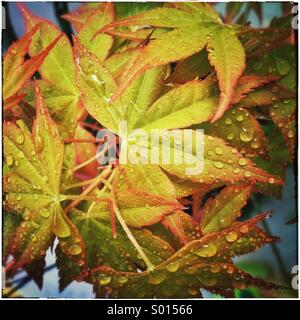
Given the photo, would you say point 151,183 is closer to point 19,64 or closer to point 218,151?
point 218,151

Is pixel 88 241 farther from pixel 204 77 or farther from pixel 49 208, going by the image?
pixel 204 77

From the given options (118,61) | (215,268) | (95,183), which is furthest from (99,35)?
(215,268)

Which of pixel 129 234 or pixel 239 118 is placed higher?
pixel 239 118

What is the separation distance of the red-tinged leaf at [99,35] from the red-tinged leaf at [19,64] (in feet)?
0.08

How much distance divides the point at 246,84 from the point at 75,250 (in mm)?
216

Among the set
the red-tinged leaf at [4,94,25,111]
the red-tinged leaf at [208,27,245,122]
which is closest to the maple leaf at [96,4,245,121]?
the red-tinged leaf at [208,27,245,122]

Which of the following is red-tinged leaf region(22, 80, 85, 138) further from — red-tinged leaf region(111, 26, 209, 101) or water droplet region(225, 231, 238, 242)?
water droplet region(225, 231, 238, 242)

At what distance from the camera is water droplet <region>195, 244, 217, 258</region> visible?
42 centimetres

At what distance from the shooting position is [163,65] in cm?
42

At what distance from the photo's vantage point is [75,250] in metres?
0.45

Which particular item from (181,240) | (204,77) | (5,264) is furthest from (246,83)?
(5,264)

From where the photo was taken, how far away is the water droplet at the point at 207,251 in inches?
16.7

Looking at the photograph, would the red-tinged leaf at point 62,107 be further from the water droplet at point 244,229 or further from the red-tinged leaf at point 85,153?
the water droplet at point 244,229

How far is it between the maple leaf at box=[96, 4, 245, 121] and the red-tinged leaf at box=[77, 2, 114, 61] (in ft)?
0.09
